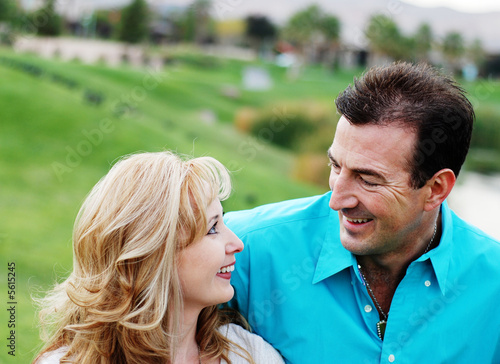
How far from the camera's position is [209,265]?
2.26 meters

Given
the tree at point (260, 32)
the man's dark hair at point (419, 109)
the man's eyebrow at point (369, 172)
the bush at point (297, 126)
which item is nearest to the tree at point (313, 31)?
the tree at point (260, 32)

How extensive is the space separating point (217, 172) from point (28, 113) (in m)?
7.76

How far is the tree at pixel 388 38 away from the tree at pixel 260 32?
242 centimetres

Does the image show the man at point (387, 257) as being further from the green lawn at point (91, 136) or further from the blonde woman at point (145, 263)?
the green lawn at point (91, 136)

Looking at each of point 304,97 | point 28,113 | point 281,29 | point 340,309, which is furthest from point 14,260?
point 281,29

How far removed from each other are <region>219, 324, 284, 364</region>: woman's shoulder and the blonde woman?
0.15m

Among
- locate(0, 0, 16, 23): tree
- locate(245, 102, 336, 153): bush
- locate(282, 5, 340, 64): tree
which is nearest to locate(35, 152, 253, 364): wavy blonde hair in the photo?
locate(245, 102, 336, 153): bush

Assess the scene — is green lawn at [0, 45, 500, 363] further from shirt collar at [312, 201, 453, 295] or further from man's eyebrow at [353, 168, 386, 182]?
man's eyebrow at [353, 168, 386, 182]

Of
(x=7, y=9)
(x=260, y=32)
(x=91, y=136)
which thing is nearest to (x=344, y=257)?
(x=91, y=136)

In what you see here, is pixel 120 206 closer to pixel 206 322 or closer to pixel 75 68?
pixel 206 322

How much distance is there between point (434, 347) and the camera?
2438 millimetres

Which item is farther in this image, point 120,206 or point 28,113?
point 28,113

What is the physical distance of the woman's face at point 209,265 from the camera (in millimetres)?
2250

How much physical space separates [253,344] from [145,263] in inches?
24.3
